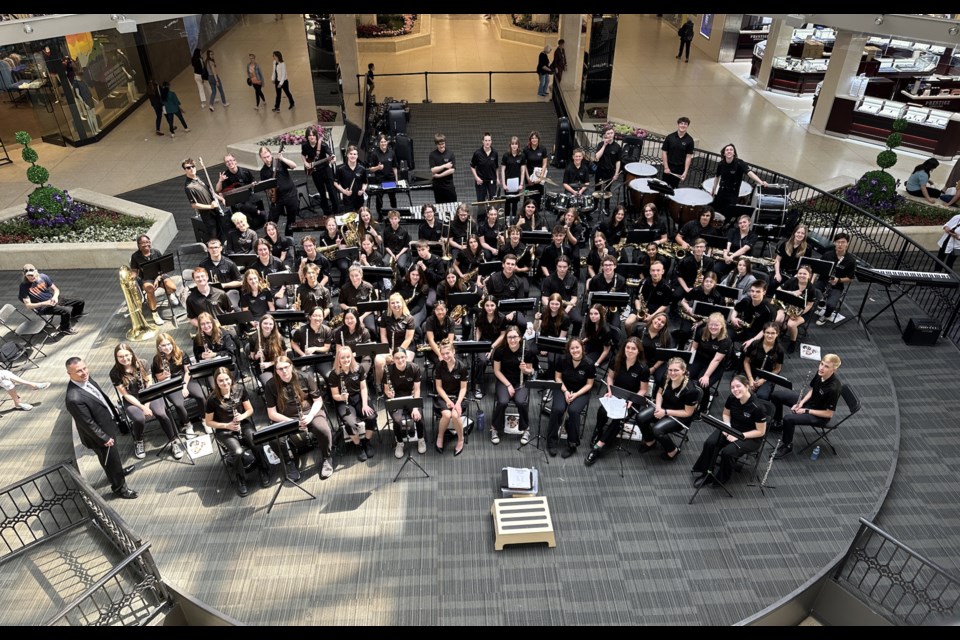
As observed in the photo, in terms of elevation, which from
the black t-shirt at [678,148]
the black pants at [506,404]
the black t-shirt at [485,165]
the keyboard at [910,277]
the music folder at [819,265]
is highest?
the black t-shirt at [678,148]

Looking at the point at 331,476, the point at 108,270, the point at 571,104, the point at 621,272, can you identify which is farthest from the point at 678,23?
the point at 331,476

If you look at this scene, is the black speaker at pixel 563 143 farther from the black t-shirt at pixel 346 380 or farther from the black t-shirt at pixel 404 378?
the black t-shirt at pixel 346 380

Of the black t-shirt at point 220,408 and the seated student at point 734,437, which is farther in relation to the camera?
the black t-shirt at point 220,408

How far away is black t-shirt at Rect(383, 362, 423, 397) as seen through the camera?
25.3 ft

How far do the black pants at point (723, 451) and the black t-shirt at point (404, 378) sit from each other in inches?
129

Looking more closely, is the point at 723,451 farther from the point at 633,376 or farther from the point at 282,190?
the point at 282,190

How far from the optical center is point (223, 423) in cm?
742

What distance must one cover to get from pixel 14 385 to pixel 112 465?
263 centimetres

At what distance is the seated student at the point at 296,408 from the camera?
7.42m

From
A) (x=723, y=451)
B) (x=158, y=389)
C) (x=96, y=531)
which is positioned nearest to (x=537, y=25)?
(x=723, y=451)

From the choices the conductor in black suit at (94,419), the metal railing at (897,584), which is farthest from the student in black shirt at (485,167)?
the metal railing at (897,584)

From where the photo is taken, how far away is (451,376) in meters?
7.92

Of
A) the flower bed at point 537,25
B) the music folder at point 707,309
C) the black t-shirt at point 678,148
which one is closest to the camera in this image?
the music folder at point 707,309

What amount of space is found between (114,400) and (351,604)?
4.41 meters
